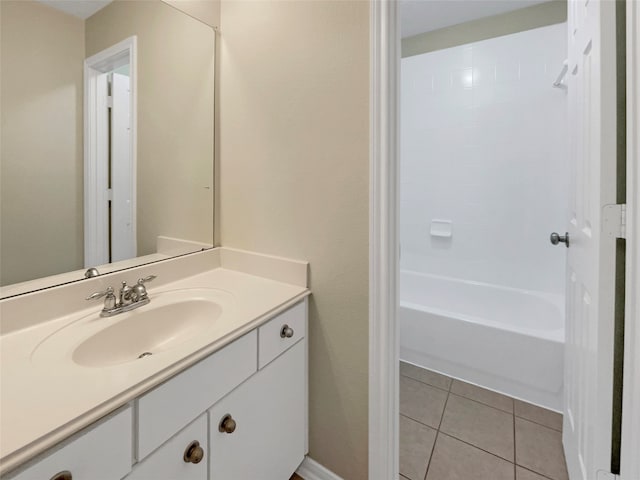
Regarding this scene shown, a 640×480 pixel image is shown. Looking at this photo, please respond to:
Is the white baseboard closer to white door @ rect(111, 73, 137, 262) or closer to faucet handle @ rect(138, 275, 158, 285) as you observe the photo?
faucet handle @ rect(138, 275, 158, 285)

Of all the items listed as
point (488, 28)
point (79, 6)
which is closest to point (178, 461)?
point (79, 6)

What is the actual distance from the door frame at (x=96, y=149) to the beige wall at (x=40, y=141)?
0.9 inches

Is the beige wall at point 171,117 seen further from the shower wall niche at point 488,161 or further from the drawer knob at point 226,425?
the shower wall niche at point 488,161

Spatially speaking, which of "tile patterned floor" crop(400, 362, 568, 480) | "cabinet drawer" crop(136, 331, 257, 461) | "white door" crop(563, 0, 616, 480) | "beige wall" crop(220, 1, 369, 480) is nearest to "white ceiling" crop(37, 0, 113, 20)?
"beige wall" crop(220, 1, 369, 480)

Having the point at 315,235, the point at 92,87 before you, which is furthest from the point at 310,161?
the point at 92,87

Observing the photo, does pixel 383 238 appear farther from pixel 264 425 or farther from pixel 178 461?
pixel 178 461

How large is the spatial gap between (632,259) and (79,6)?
171 cm

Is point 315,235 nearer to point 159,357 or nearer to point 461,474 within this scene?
point 159,357

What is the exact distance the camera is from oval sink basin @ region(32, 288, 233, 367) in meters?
0.84

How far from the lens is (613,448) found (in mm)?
903

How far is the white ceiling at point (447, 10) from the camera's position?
87.8 inches

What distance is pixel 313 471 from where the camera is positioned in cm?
128

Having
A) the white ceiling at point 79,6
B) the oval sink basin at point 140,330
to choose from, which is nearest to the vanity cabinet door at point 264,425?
the oval sink basin at point 140,330

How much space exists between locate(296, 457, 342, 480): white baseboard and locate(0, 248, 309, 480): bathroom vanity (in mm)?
88
